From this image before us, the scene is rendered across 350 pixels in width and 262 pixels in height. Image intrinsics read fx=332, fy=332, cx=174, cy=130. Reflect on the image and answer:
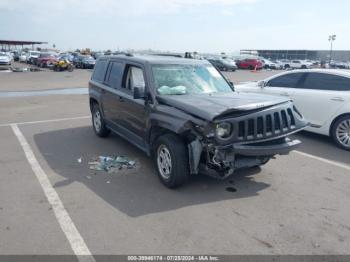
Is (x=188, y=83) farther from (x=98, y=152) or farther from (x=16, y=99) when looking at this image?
(x=16, y=99)

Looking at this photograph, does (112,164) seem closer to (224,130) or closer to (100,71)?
(224,130)

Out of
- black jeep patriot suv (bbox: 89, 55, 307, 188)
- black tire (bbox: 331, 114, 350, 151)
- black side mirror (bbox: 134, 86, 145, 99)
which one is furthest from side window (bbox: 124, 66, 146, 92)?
black tire (bbox: 331, 114, 350, 151)

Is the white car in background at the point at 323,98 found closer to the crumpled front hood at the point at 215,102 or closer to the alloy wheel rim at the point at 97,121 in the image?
the crumpled front hood at the point at 215,102

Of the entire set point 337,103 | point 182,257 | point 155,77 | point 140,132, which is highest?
point 155,77

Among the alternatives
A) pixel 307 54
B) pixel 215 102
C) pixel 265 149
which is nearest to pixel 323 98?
pixel 265 149

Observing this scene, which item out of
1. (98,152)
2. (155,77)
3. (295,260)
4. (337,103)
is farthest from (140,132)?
(337,103)

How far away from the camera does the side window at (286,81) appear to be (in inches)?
319

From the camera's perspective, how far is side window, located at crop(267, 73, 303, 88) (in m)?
8.10

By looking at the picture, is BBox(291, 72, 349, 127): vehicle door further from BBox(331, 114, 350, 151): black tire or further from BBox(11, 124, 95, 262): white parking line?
BBox(11, 124, 95, 262): white parking line

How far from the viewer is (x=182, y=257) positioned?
129 inches

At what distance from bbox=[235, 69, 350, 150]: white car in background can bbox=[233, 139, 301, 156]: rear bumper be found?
275 centimetres

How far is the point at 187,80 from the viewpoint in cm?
563

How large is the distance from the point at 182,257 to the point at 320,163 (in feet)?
13.0

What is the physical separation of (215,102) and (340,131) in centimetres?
383
